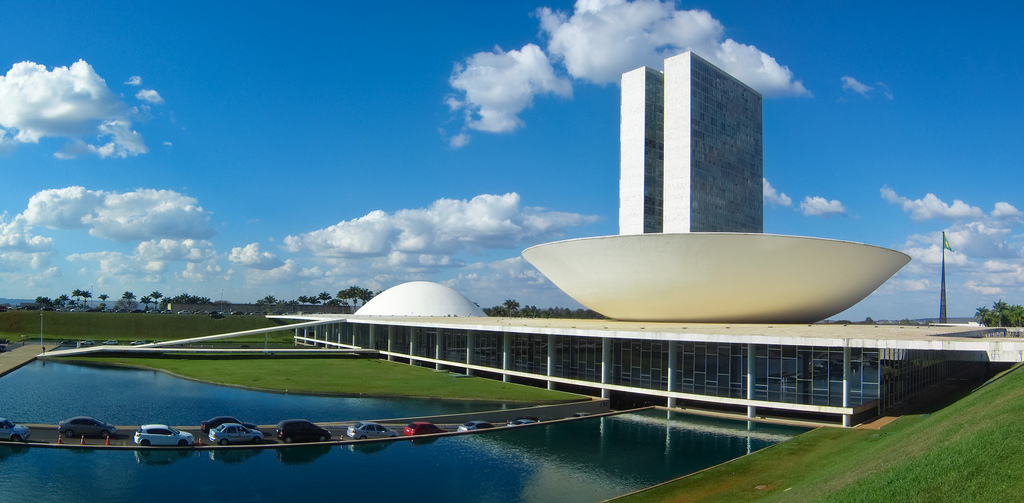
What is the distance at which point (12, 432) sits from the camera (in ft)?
78.5

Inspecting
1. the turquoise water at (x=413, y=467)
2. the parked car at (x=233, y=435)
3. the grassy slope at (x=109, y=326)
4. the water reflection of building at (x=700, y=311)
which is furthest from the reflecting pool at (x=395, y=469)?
the grassy slope at (x=109, y=326)

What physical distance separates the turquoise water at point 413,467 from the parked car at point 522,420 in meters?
0.54

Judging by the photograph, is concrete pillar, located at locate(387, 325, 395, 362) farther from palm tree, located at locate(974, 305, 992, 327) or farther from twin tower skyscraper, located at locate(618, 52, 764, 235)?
palm tree, located at locate(974, 305, 992, 327)

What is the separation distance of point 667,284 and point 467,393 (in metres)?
14.8

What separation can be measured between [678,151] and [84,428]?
5286cm

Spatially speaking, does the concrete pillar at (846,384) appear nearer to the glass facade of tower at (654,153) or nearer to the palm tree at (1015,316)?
the glass facade of tower at (654,153)

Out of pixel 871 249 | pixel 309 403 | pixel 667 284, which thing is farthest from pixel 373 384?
pixel 871 249

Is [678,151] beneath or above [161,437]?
above

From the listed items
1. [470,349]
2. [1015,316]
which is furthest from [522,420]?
[1015,316]

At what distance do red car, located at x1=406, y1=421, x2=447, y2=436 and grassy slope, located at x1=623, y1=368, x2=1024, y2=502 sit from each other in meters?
11.4

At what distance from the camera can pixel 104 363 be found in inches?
2168

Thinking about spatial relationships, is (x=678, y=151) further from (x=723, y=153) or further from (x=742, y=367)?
(x=742, y=367)

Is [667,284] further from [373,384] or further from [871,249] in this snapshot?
[373,384]

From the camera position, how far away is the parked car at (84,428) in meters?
24.8
